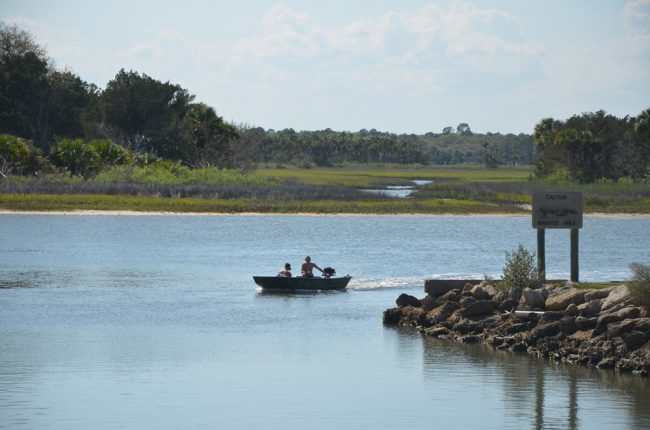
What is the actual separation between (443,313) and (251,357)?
6263 mm

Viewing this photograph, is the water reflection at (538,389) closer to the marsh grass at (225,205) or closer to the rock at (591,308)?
the rock at (591,308)

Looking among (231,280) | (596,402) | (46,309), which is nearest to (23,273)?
(231,280)

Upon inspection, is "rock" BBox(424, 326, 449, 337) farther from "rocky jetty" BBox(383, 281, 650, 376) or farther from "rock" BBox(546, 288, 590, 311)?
"rock" BBox(546, 288, 590, 311)

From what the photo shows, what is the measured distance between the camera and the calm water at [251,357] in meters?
24.1

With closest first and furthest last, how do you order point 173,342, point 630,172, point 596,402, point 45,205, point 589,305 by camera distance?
1. point 596,402
2. point 589,305
3. point 173,342
4. point 45,205
5. point 630,172

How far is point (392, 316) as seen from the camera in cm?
3606

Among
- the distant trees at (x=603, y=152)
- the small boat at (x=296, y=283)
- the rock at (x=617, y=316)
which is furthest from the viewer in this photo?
the distant trees at (x=603, y=152)

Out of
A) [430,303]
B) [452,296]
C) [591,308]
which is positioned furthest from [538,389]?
[430,303]

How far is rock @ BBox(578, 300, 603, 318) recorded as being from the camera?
99.2 feet

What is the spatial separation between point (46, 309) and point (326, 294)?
990 cm

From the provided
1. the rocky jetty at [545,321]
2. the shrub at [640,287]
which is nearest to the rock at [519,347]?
the rocky jetty at [545,321]

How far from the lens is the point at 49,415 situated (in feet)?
77.3

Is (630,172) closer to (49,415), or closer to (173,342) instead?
(173,342)

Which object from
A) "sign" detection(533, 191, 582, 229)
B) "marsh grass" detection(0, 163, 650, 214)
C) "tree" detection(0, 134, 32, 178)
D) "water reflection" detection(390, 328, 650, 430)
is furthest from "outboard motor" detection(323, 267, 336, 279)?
"tree" detection(0, 134, 32, 178)
